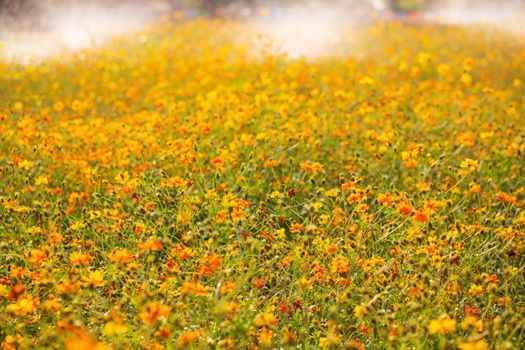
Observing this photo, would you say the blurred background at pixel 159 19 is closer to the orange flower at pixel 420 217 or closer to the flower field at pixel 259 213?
the flower field at pixel 259 213

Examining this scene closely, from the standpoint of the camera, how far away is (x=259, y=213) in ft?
11.0

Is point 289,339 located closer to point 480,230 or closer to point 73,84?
point 480,230

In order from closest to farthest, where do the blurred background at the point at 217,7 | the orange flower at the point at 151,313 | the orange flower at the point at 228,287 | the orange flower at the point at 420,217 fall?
the orange flower at the point at 151,313 → the orange flower at the point at 228,287 → the orange flower at the point at 420,217 → the blurred background at the point at 217,7

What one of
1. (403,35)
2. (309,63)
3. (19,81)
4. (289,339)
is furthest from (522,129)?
(403,35)

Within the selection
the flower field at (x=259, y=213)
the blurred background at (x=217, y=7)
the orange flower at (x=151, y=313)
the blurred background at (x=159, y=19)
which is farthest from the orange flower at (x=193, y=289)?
the blurred background at (x=217, y=7)

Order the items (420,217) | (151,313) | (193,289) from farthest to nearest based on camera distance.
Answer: (420,217)
(193,289)
(151,313)

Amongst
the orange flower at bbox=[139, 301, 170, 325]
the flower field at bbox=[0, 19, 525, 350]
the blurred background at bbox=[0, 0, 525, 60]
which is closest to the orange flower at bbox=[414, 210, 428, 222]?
the flower field at bbox=[0, 19, 525, 350]

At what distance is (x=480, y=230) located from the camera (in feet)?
9.28

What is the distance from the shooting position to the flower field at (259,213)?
2377 mm

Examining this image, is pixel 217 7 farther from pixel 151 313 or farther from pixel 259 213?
pixel 151 313

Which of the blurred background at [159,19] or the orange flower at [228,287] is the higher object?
the orange flower at [228,287]

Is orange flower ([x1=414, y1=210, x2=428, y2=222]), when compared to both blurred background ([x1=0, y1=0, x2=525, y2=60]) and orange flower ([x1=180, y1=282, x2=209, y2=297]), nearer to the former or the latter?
orange flower ([x1=180, y1=282, x2=209, y2=297])

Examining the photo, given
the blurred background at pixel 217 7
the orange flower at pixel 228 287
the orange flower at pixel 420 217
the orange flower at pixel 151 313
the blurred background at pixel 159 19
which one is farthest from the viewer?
the blurred background at pixel 217 7

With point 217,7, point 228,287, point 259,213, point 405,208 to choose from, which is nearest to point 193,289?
point 228,287
